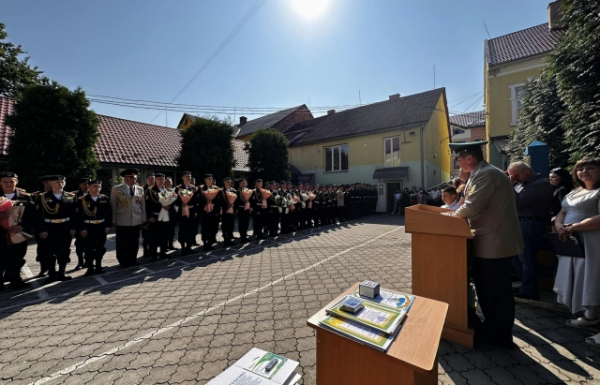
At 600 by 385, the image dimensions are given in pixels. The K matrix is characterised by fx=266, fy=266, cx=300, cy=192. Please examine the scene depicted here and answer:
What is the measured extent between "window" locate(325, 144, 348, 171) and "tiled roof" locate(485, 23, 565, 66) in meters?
11.1

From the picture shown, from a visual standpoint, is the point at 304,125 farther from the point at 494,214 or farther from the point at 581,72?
the point at 494,214

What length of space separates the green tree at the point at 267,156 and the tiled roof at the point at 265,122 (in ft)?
43.0

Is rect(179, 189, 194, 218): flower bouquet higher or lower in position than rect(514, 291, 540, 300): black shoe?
higher

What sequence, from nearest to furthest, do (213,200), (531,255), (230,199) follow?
(531,255)
(213,200)
(230,199)

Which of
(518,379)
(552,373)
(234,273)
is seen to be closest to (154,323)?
(234,273)

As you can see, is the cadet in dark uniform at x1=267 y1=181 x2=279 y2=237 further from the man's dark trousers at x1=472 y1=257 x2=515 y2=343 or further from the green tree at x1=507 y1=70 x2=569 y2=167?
the green tree at x1=507 y1=70 x2=569 y2=167

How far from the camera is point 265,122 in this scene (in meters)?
35.9

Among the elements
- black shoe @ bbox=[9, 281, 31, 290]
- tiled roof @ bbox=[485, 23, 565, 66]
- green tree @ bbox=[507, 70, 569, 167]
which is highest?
tiled roof @ bbox=[485, 23, 565, 66]

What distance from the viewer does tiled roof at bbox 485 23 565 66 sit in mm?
14866

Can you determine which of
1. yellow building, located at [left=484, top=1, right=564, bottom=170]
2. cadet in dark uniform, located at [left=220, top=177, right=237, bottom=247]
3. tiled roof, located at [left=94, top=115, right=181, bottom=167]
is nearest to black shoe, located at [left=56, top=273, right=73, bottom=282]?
cadet in dark uniform, located at [left=220, top=177, right=237, bottom=247]

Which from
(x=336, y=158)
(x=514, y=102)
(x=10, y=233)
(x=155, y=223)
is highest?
(x=514, y=102)

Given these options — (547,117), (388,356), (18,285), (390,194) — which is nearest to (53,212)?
(18,285)

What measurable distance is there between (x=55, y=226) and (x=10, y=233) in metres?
0.62

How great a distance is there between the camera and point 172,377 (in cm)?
244
